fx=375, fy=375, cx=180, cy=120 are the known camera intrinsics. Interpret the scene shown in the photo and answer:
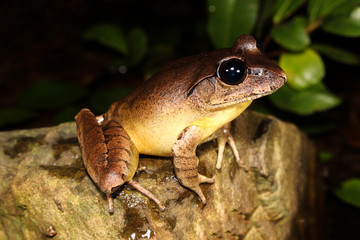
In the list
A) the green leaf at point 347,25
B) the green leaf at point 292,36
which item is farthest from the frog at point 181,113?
the green leaf at point 347,25

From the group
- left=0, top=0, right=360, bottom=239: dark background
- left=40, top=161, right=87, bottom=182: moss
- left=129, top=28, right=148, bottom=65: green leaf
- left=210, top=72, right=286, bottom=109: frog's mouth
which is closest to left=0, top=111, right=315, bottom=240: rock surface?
left=40, top=161, right=87, bottom=182: moss

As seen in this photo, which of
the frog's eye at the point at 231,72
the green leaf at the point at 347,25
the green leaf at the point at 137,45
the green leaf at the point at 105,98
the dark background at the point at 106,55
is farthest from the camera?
the dark background at the point at 106,55

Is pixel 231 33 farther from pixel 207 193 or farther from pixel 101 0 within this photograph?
pixel 101 0

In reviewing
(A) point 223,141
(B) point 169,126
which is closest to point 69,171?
(B) point 169,126

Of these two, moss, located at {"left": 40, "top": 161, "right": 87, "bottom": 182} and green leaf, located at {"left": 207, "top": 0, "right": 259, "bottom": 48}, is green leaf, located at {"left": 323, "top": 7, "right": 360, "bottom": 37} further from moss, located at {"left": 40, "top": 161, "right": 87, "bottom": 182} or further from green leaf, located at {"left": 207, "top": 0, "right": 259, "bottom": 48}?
moss, located at {"left": 40, "top": 161, "right": 87, "bottom": 182}

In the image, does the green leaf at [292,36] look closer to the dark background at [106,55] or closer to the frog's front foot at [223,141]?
the dark background at [106,55]

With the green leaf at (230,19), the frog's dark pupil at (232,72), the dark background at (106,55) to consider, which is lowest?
the dark background at (106,55)
